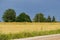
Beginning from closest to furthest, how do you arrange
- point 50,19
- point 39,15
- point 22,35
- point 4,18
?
1. point 22,35
2. point 4,18
3. point 50,19
4. point 39,15

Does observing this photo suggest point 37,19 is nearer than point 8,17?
No

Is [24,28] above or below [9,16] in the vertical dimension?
below

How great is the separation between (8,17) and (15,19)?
3.62m

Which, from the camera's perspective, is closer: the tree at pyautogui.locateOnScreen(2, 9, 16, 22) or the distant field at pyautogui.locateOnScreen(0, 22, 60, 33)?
the distant field at pyautogui.locateOnScreen(0, 22, 60, 33)

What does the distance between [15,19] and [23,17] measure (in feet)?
15.1

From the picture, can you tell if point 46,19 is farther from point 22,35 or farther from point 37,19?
point 22,35

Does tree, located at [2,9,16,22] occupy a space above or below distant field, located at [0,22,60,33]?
above

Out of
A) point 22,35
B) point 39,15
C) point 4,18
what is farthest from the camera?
point 39,15

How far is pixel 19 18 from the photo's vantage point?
329 feet

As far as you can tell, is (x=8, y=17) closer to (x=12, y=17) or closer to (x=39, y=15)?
(x=12, y=17)

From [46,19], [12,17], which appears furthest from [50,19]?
[12,17]

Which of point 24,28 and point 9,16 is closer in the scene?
point 24,28

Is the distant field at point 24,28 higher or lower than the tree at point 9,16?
lower

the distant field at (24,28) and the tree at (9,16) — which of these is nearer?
the distant field at (24,28)
